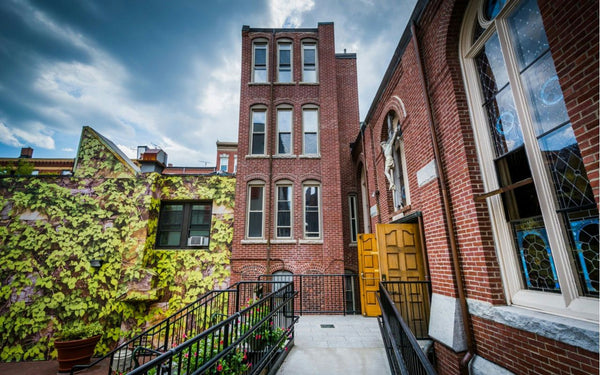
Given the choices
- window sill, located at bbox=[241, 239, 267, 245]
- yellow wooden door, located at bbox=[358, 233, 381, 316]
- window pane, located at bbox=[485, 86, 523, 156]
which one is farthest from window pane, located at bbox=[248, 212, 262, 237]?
window pane, located at bbox=[485, 86, 523, 156]

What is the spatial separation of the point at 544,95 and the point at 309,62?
32.7ft

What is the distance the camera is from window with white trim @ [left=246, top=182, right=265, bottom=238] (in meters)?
9.66

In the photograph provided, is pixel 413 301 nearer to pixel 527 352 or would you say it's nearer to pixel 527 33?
pixel 527 352

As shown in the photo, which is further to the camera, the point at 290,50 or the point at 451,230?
the point at 290,50

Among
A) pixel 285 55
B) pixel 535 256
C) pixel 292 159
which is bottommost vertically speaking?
pixel 535 256

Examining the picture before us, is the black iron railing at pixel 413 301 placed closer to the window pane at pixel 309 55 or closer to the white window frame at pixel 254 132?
the white window frame at pixel 254 132

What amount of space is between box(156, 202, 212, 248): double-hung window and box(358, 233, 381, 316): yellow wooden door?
5.83m

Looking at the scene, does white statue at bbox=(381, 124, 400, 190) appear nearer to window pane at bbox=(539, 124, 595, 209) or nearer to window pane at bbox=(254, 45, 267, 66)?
window pane at bbox=(539, 124, 595, 209)

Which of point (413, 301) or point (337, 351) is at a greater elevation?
point (413, 301)

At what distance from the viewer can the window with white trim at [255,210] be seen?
31.7 ft

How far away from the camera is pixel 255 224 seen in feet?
32.0

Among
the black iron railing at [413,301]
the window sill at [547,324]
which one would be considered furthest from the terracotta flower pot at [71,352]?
the window sill at [547,324]

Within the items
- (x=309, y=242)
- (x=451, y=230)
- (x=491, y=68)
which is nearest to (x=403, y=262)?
(x=451, y=230)

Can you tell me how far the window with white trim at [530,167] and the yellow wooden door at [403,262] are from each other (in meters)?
2.29
